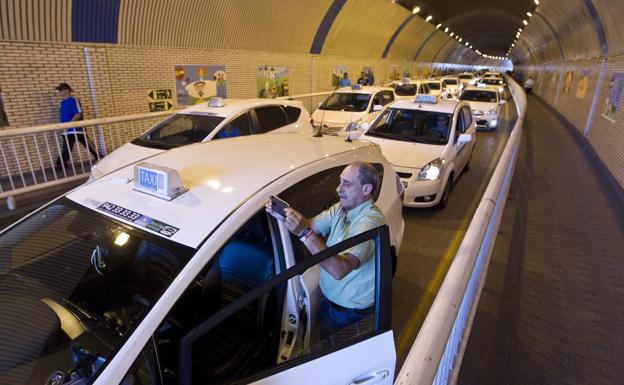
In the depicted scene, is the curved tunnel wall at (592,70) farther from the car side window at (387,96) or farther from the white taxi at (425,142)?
the car side window at (387,96)

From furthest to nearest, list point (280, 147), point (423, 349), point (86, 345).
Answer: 1. point (280, 147)
2. point (86, 345)
3. point (423, 349)

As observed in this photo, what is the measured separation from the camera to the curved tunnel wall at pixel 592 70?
10398mm

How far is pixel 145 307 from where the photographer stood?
182cm

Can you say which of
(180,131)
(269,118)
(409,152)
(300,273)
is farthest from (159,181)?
(269,118)

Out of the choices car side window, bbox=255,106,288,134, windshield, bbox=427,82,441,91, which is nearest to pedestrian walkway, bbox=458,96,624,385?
car side window, bbox=255,106,288,134

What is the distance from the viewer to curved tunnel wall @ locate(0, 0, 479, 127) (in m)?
8.62

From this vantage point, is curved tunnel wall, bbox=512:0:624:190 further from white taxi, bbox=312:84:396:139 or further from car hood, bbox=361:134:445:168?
white taxi, bbox=312:84:396:139

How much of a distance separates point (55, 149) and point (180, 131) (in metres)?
4.06

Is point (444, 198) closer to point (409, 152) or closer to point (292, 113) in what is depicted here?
point (409, 152)

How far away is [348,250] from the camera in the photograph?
2312mm

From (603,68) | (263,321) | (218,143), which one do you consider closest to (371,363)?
(263,321)

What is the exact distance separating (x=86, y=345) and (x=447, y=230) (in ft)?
18.1

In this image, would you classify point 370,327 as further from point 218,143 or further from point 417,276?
point 417,276

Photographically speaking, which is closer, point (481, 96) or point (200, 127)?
point (200, 127)
